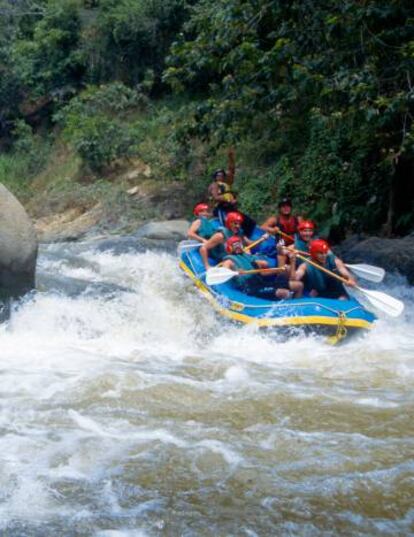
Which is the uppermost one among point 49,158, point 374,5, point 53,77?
point 374,5

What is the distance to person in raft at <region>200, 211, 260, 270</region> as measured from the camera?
8.91 metres

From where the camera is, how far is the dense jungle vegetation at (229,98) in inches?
341

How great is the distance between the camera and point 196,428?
4.61 meters

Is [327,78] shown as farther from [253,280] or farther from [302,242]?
[253,280]

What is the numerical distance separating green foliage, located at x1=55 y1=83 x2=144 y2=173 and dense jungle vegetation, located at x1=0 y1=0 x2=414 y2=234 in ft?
0.11

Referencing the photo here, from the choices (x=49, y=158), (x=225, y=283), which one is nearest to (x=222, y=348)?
(x=225, y=283)

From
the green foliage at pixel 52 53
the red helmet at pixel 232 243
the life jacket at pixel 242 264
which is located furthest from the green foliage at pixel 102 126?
the life jacket at pixel 242 264

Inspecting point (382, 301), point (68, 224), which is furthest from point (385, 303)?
point (68, 224)

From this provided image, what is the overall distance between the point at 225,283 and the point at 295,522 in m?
4.76

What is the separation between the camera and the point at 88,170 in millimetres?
18109

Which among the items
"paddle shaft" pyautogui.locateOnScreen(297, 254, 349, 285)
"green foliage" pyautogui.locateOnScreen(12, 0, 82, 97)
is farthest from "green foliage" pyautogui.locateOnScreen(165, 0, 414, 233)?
"green foliage" pyautogui.locateOnScreen(12, 0, 82, 97)

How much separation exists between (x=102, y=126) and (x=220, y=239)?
29.1ft

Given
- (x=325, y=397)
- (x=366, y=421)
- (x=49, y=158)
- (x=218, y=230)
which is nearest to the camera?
(x=366, y=421)

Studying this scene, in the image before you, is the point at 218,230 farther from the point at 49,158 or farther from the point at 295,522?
the point at 49,158
